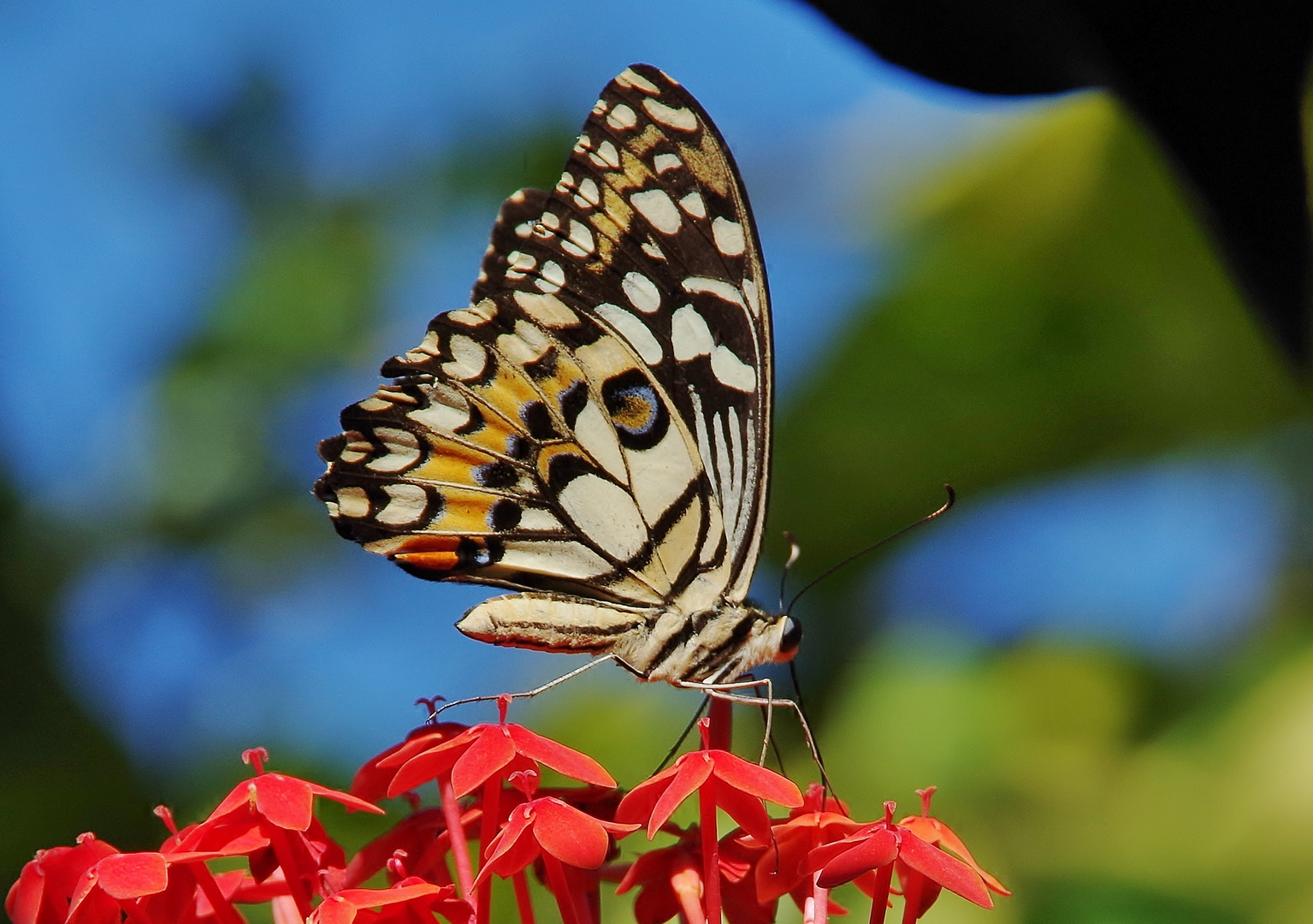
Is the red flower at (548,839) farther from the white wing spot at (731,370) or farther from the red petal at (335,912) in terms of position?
the white wing spot at (731,370)

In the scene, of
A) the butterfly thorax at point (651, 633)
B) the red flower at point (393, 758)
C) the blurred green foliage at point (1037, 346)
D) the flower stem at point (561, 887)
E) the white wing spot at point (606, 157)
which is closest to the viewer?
the flower stem at point (561, 887)

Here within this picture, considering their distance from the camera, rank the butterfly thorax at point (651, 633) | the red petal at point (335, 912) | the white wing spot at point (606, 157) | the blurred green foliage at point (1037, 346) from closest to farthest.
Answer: the red petal at point (335, 912)
the butterfly thorax at point (651, 633)
the white wing spot at point (606, 157)
the blurred green foliage at point (1037, 346)

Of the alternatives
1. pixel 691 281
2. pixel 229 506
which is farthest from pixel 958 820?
pixel 229 506

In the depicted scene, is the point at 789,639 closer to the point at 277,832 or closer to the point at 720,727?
the point at 720,727

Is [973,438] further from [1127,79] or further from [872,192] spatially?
[1127,79]

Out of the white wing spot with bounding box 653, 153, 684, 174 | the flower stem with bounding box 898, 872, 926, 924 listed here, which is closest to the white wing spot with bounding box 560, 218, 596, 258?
the white wing spot with bounding box 653, 153, 684, 174

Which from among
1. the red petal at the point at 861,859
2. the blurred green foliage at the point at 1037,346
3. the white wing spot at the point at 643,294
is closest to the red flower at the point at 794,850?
the red petal at the point at 861,859
